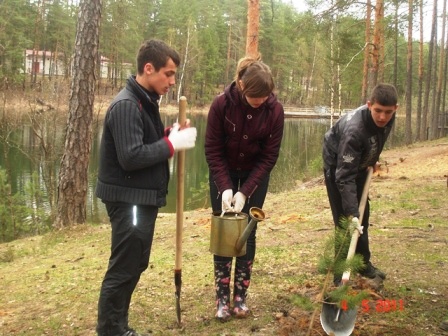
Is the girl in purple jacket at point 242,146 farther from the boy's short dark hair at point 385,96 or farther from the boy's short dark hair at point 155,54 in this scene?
the boy's short dark hair at point 385,96

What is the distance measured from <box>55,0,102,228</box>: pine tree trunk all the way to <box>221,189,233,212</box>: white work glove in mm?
4592

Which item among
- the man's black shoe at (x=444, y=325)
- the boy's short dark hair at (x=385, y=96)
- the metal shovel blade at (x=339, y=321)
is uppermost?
the boy's short dark hair at (x=385, y=96)

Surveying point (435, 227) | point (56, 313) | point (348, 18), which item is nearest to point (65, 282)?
point (56, 313)

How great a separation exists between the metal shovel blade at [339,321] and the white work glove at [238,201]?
86cm

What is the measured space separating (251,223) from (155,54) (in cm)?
121

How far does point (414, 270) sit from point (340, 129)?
1.73 metres

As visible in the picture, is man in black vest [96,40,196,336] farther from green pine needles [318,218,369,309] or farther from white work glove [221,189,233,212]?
green pine needles [318,218,369,309]

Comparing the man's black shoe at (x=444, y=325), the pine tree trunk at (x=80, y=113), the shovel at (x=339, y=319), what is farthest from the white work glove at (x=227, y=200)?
the pine tree trunk at (x=80, y=113)

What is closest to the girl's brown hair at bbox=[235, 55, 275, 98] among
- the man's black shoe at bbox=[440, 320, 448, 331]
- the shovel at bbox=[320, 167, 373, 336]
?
the shovel at bbox=[320, 167, 373, 336]

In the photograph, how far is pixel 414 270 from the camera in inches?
178

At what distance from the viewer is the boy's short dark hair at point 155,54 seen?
2.81 meters

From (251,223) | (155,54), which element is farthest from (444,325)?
(155,54)

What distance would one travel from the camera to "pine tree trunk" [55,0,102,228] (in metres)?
7.11

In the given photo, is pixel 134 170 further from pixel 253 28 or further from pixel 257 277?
pixel 253 28
